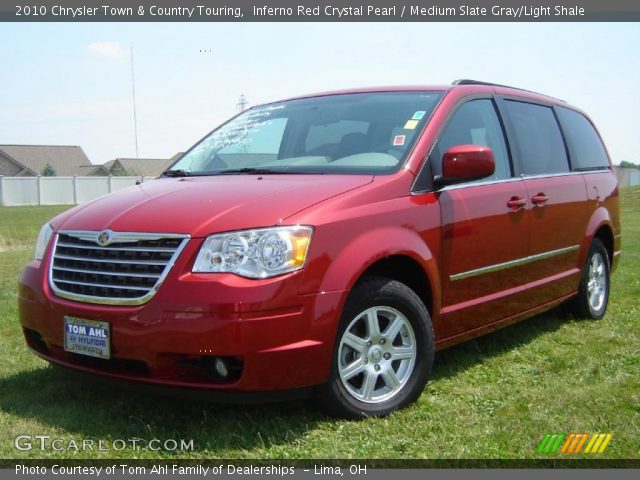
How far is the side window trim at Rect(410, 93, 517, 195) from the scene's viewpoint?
4066 mm

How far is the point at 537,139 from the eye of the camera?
215 inches

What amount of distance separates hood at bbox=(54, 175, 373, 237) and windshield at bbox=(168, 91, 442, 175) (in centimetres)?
25

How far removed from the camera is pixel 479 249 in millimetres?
4430

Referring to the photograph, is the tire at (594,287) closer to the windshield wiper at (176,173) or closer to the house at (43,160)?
the windshield wiper at (176,173)

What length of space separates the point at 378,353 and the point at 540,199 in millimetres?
2040

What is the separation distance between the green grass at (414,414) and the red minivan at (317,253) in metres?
0.25

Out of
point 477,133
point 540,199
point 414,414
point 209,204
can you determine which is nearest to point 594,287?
point 540,199

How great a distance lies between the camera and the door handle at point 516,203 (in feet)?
15.5

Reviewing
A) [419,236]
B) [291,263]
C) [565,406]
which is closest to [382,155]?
[419,236]

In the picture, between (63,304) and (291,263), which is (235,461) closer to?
(291,263)

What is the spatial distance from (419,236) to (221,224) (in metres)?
1.17

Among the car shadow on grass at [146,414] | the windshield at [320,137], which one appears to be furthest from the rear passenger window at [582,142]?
the car shadow on grass at [146,414]

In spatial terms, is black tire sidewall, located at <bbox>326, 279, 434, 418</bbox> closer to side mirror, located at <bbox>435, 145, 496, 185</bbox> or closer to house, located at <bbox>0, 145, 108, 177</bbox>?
side mirror, located at <bbox>435, 145, 496, 185</bbox>

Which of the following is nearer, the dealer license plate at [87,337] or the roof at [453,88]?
the dealer license plate at [87,337]
